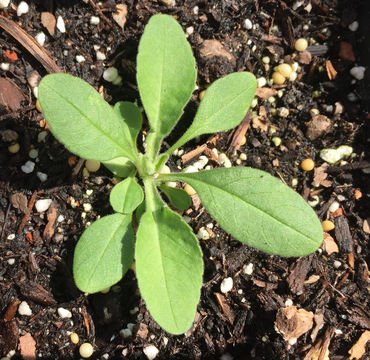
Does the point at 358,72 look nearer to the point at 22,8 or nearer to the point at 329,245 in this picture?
the point at 329,245

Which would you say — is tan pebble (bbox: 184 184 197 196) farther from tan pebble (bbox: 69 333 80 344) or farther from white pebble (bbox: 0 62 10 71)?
white pebble (bbox: 0 62 10 71)

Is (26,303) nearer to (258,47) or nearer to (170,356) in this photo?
(170,356)

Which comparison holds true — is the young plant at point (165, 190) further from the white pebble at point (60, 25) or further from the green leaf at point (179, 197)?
the white pebble at point (60, 25)

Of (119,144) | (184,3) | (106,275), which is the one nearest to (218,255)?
(106,275)

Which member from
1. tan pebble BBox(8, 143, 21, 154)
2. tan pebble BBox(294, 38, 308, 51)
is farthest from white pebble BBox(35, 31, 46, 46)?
tan pebble BBox(294, 38, 308, 51)

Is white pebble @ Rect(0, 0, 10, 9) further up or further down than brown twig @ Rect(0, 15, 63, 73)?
further up

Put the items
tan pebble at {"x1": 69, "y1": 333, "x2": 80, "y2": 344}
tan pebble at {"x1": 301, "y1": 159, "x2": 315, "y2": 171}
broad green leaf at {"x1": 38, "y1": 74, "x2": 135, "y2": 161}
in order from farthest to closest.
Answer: tan pebble at {"x1": 301, "y1": 159, "x2": 315, "y2": 171}
tan pebble at {"x1": 69, "y1": 333, "x2": 80, "y2": 344}
broad green leaf at {"x1": 38, "y1": 74, "x2": 135, "y2": 161}

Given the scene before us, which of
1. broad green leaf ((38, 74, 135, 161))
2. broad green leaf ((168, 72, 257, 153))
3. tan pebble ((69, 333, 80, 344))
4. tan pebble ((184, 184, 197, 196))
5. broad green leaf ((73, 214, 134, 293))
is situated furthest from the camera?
tan pebble ((184, 184, 197, 196))
